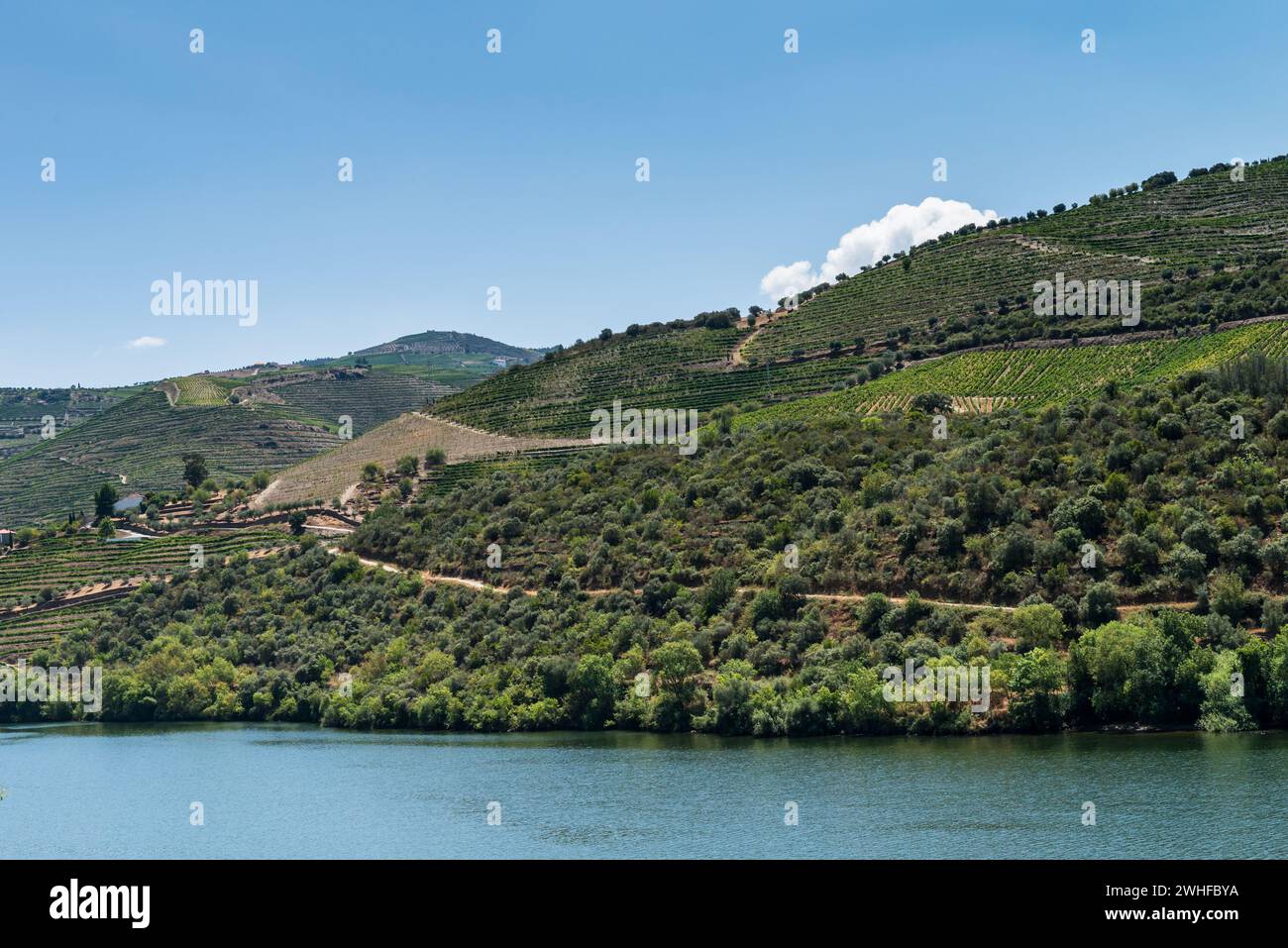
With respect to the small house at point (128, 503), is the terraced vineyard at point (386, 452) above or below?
above

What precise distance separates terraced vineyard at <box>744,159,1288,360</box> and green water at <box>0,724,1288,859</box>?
6151 centimetres

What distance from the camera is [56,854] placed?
44312 millimetres

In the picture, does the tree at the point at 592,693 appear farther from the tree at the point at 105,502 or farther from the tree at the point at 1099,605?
the tree at the point at 105,502

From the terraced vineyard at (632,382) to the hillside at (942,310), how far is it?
22 cm

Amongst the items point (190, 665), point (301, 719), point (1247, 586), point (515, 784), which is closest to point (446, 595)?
point (301, 719)

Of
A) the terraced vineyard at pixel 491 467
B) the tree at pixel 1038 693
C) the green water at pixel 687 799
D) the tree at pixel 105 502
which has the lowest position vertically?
the green water at pixel 687 799

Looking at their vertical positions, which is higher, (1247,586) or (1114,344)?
(1114,344)

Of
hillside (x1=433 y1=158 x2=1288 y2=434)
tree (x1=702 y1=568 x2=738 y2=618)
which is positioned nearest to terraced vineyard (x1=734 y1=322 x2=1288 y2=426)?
hillside (x1=433 y1=158 x2=1288 y2=434)

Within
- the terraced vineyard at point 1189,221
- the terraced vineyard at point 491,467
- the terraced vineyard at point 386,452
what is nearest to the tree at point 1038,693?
the terraced vineyard at point 491,467

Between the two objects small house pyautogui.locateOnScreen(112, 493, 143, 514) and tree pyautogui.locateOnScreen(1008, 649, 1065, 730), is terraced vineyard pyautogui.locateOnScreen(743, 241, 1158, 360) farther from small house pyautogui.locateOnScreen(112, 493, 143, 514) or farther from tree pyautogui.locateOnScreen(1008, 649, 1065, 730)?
small house pyautogui.locateOnScreen(112, 493, 143, 514)

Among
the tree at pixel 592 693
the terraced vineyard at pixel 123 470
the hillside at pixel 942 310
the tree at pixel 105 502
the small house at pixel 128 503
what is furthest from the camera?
the terraced vineyard at pixel 123 470

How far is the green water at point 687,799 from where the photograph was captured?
37531 mm
